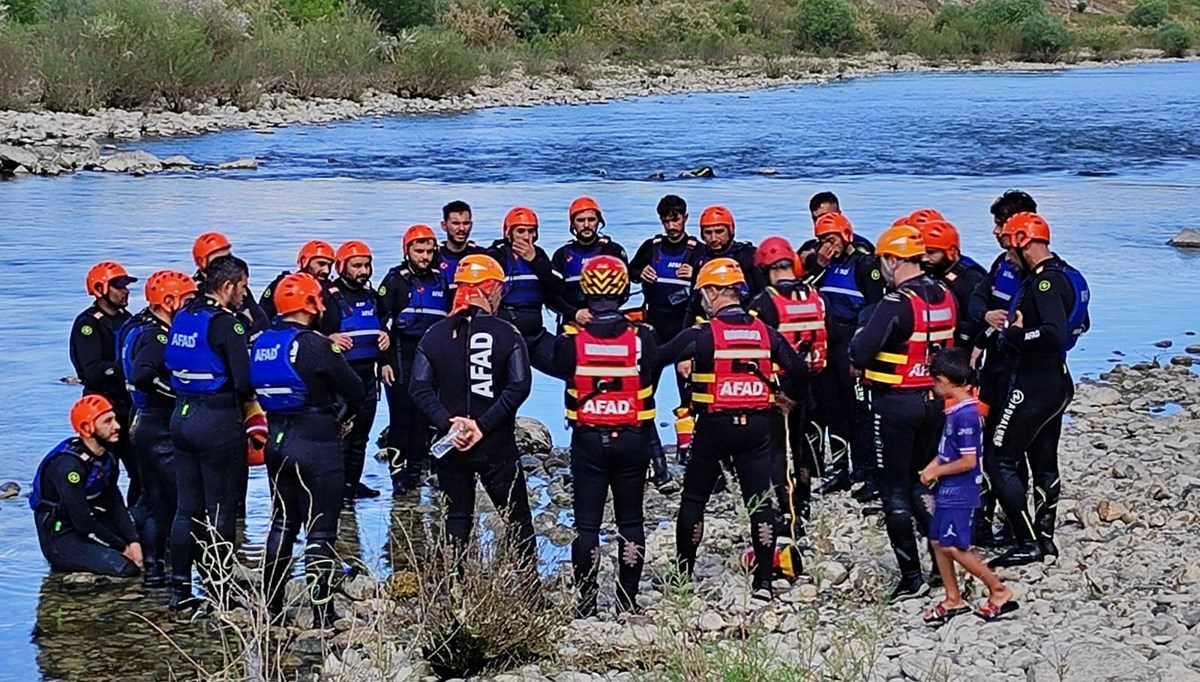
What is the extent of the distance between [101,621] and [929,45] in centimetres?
8455

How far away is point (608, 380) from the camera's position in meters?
8.28

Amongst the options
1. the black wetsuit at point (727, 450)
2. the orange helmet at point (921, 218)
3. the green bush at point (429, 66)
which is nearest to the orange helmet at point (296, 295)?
the black wetsuit at point (727, 450)

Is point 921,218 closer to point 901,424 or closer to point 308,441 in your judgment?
point 901,424

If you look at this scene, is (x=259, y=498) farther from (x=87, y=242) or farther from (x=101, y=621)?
(x=87, y=242)

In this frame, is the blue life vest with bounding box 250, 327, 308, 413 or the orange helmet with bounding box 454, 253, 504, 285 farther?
→ the orange helmet with bounding box 454, 253, 504, 285

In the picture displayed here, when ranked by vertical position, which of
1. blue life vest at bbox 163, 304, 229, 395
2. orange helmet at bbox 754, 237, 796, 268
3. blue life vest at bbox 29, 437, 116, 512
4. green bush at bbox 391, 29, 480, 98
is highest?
green bush at bbox 391, 29, 480, 98

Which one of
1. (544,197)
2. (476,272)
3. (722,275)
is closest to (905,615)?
(722,275)

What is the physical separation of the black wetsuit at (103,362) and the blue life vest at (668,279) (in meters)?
4.04

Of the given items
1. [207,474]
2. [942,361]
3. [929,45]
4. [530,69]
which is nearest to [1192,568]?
[942,361]

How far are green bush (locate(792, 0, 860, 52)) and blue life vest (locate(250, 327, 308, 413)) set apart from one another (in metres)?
81.0

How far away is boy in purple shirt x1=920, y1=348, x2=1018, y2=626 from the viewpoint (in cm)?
789

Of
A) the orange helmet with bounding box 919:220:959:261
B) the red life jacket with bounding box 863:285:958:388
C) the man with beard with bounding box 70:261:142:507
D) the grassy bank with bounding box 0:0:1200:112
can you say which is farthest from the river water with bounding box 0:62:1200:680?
the grassy bank with bounding box 0:0:1200:112

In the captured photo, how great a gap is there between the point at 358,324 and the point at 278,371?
104 inches

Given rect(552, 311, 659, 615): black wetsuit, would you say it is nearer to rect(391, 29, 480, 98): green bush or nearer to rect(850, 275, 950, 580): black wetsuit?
rect(850, 275, 950, 580): black wetsuit
